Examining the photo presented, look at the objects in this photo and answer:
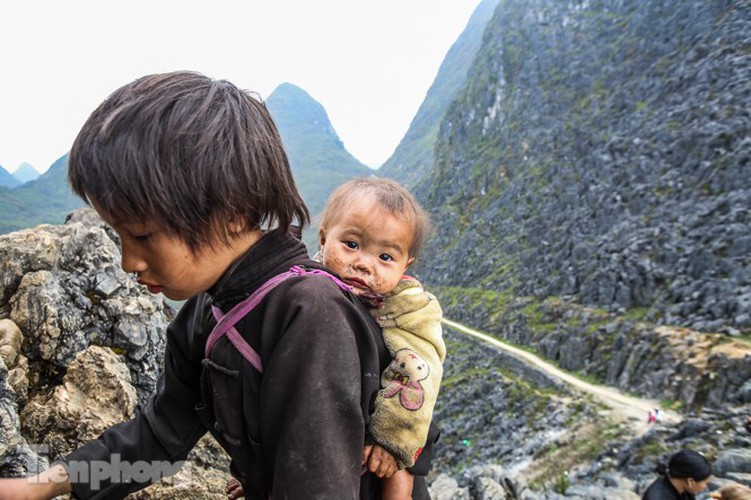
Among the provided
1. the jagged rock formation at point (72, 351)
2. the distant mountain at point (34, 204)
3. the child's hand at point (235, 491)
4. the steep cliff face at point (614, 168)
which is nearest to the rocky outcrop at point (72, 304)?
the jagged rock formation at point (72, 351)

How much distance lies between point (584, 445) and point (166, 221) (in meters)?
23.3

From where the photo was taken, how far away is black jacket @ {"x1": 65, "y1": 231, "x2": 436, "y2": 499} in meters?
1.45

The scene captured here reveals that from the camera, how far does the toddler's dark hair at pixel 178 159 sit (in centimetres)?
153

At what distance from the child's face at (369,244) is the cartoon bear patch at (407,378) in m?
0.53

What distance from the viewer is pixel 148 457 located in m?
2.29

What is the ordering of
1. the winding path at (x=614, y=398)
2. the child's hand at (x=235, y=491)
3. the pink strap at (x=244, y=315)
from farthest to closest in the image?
1. the winding path at (x=614, y=398)
2. the child's hand at (x=235, y=491)
3. the pink strap at (x=244, y=315)

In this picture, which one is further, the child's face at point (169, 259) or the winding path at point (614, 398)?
the winding path at point (614, 398)

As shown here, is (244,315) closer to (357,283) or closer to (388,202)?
(357,283)

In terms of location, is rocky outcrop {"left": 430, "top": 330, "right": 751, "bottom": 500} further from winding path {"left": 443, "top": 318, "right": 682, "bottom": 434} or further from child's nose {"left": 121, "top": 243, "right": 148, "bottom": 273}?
child's nose {"left": 121, "top": 243, "right": 148, "bottom": 273}

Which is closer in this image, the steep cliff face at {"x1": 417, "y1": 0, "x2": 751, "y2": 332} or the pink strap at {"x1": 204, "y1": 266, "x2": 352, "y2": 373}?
the pink strap at {"x1": 204, "y1": 266, "x2": 352, "y2": 373}

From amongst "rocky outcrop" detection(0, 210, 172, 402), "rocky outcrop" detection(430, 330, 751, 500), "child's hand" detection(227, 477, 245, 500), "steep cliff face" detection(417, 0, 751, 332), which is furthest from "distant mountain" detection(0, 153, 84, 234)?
"child's hand" detection(227, 477, 245, 500)

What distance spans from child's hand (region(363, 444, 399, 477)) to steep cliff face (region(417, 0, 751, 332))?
94.2 ft

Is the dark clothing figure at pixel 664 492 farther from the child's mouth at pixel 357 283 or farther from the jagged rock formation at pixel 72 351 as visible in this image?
the child's mouth at pixel 357 283

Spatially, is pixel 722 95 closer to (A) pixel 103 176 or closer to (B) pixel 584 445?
(B) pixel 584 445
